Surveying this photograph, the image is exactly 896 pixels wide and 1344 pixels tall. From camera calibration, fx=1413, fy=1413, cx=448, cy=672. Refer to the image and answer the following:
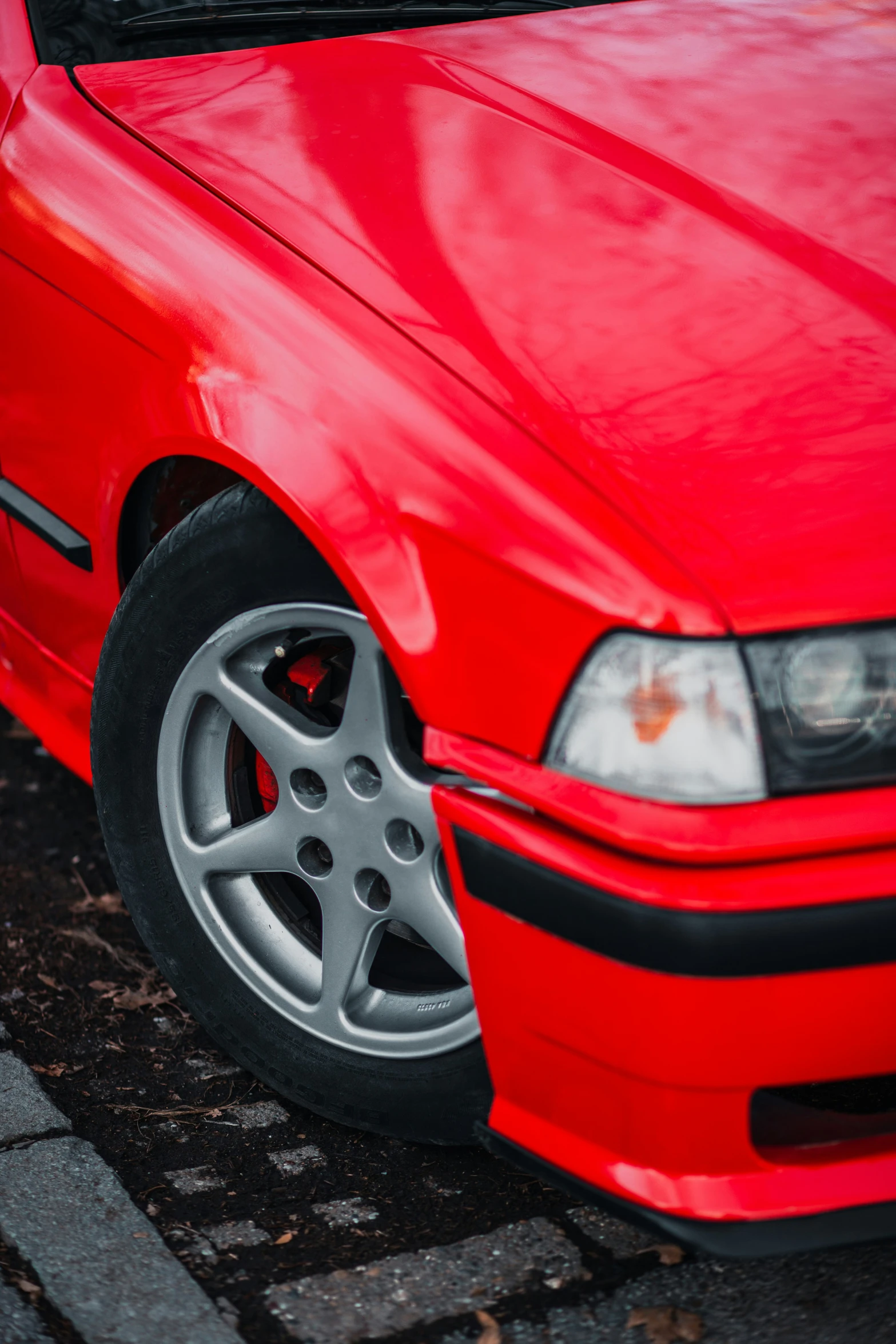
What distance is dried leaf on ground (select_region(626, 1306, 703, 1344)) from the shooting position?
1.54 meters

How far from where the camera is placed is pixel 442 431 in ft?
4.79

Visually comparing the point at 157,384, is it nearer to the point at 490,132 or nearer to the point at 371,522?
the point at 371,522

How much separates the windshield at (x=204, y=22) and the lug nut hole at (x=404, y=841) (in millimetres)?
1358

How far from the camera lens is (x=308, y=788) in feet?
5.84

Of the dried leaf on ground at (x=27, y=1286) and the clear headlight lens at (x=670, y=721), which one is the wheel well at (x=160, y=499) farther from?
the dried leaf on ground at (x=27, y=1286)

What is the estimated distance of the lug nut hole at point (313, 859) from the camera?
1.80 meters

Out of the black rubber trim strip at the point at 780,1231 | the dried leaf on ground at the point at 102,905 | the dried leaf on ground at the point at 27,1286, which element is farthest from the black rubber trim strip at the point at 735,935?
the dried leaf on ground at the point at 102,905

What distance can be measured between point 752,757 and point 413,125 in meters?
1.10

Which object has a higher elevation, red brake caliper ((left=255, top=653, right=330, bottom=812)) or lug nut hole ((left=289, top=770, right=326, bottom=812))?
red brake caliper ((left=255, top=653, right=330, bottom=812))

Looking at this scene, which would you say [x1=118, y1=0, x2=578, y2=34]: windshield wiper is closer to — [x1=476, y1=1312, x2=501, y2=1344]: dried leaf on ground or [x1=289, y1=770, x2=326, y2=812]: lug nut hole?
[x1=289, y1=770, x2=326, y2=812]: lug nut hole

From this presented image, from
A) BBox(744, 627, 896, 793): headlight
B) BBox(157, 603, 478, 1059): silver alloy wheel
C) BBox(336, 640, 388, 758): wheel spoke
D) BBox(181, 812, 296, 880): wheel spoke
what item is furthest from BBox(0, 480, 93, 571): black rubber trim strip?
BBox(744, 627, 896, 793): headlight

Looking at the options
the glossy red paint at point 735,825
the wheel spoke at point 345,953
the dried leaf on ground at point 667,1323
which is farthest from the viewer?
the wheel spoke at point 345,953

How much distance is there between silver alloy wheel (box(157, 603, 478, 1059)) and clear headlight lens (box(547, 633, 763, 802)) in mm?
326

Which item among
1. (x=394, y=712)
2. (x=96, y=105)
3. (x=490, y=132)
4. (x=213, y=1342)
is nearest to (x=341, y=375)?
(x=394, y=712)
